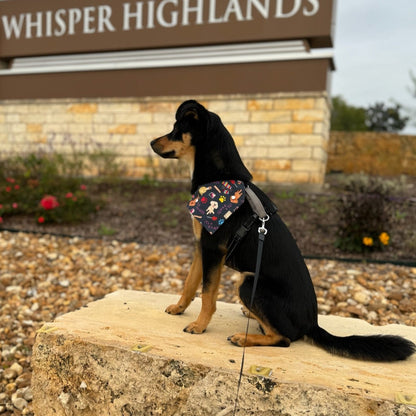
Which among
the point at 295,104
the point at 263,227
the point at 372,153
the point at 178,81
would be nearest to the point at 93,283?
the point at 263,227

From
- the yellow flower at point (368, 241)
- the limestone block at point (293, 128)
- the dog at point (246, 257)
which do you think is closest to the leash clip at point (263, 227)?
the dog at point (246, 257)

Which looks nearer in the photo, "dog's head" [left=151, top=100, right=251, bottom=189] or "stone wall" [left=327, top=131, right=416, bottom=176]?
"dog's head" [left=151, top=100, right=251, bottom=189]

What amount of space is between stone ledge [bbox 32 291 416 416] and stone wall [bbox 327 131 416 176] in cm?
1037

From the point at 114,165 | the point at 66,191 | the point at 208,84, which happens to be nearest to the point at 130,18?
the point at 208,84

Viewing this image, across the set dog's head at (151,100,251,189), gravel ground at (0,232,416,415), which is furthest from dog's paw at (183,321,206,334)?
gravel ground at (0,232,416,415)

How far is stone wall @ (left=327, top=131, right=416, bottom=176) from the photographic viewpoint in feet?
39.0

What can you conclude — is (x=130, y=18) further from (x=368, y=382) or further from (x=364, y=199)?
(x=368, y=382)

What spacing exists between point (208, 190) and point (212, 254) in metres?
0.33

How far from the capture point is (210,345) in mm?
2020

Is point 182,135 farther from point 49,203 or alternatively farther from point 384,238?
point 49,203

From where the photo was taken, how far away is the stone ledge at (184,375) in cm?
164

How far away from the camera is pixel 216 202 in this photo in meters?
2.02

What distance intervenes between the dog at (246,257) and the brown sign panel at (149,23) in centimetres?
702

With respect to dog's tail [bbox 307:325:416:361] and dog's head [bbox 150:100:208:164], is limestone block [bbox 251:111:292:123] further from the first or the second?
dog's tail [bbox 307:325:416:361]
